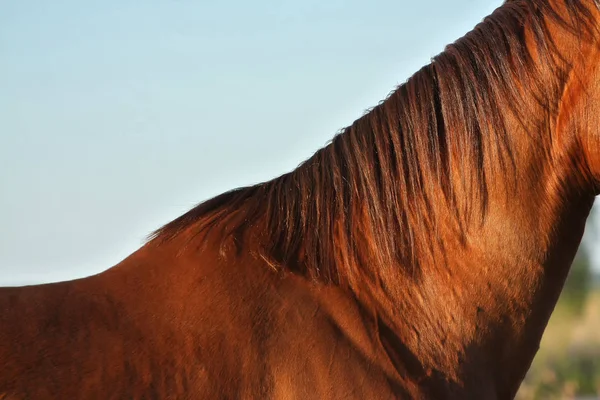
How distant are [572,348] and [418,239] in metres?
8.57

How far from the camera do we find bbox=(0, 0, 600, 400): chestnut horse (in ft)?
8.51

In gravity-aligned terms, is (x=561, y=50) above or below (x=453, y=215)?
above

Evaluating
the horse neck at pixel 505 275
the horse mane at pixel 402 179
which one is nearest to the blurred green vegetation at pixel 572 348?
the horse neck at pixel 505 275

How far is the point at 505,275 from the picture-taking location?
2.84 meters

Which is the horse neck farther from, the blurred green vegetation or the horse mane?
the blurred green vegetation

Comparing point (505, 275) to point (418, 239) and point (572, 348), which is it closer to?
point (418, 239)

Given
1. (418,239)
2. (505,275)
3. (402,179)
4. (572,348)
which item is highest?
(402,179)

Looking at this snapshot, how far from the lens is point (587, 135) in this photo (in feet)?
9.30

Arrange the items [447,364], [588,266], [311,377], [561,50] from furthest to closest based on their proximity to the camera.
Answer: [588,266], [561,50], [447,364], [311,377]

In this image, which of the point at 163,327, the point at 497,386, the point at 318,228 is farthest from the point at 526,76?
the point at 163,327

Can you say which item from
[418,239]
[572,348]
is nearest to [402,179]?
[418,239]

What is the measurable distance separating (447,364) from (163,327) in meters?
0.98

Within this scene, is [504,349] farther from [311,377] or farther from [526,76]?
[526,76]

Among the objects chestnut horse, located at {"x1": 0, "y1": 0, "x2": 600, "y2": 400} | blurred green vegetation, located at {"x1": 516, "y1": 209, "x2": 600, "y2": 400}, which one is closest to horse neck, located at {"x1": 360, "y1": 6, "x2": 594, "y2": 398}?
chestnut horse, located at {"x1": 0, "y1": 0, "x2": 600, "y2": 400}
